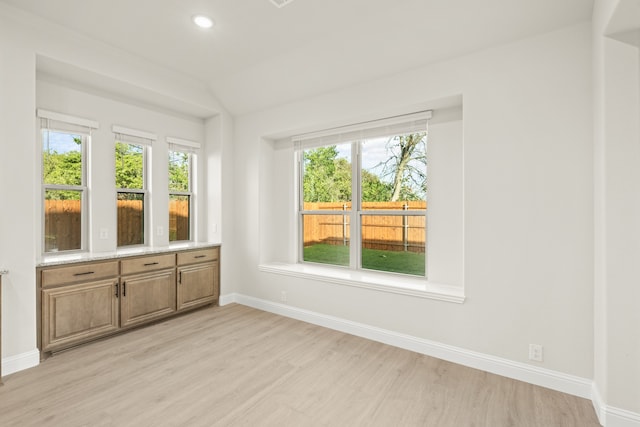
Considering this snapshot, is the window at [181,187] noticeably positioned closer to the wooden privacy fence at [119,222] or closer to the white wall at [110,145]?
the wooden privacy fence at [119,222]

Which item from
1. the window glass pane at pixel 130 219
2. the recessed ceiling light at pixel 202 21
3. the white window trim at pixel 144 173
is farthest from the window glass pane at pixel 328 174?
the window glass pane at pixel 130 219

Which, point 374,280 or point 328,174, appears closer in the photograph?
point 374,280

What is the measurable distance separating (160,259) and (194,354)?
4.23 ft

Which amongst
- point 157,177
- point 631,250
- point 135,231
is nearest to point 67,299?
point 135,231

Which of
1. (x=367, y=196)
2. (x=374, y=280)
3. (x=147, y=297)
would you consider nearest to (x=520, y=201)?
(x=374, y=280)

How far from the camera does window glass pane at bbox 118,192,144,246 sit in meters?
3.76

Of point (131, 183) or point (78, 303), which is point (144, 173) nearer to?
point (131, 183)

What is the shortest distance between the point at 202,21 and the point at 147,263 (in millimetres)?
2558

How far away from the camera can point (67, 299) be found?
2881 millimetres

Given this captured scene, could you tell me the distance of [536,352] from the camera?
2.40 meters

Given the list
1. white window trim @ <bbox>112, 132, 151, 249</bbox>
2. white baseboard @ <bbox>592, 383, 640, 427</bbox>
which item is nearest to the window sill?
white baseboard @ <bbox>592, 383, 640, 427</bbox>

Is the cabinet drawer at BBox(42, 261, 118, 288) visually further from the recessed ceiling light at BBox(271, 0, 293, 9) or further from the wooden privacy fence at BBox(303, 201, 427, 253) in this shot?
the recessed ceiling light at BBox(271, 0, 293, 9)

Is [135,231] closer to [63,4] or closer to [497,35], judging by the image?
[63,4]

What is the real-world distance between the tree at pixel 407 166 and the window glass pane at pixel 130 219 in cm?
309
